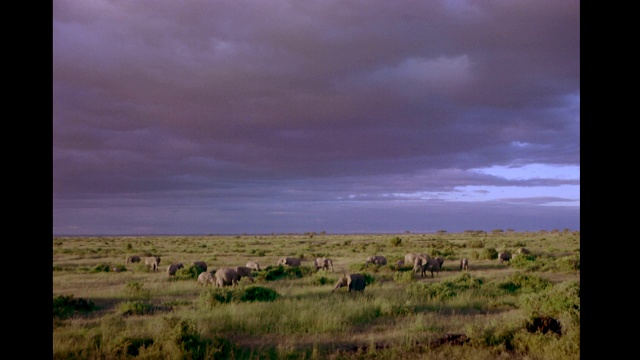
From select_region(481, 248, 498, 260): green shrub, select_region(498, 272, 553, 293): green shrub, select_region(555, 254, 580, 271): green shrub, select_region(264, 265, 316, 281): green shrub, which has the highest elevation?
select_region(498, 272, 553, 293): green shrub

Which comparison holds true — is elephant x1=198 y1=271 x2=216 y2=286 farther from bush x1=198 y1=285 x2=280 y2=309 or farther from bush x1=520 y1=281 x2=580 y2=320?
bush x1=520 y1=281 x2=580 y2=320

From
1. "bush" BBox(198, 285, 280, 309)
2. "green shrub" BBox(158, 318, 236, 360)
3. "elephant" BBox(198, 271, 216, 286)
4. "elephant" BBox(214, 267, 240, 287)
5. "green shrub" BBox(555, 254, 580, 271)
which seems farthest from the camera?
"green shrub" BBox(555, 254, 580, 271)

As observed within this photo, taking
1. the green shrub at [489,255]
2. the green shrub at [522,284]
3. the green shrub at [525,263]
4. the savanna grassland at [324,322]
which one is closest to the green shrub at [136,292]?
the savanna grassland at [324,322]

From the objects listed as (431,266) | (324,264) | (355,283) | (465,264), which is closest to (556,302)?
(355,283)

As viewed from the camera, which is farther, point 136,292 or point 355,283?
point 136,292

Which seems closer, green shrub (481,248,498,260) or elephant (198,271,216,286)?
elephant (198,271,216,286)

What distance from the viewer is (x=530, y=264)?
2681 cm

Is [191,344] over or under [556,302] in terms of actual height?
under

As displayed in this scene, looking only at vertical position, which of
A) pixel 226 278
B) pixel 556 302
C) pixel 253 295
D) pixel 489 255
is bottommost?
pixel 489 255

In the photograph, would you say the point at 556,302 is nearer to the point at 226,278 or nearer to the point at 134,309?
the point at 134,309

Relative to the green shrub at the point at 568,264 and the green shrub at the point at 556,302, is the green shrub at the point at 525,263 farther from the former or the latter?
the green shrub at the point at 556,302

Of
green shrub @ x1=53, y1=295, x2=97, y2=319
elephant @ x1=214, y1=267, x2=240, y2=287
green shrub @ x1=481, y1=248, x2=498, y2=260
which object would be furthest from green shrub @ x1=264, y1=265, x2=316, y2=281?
green shrub @ x1=481, y1=248, x2=498, y2=260
